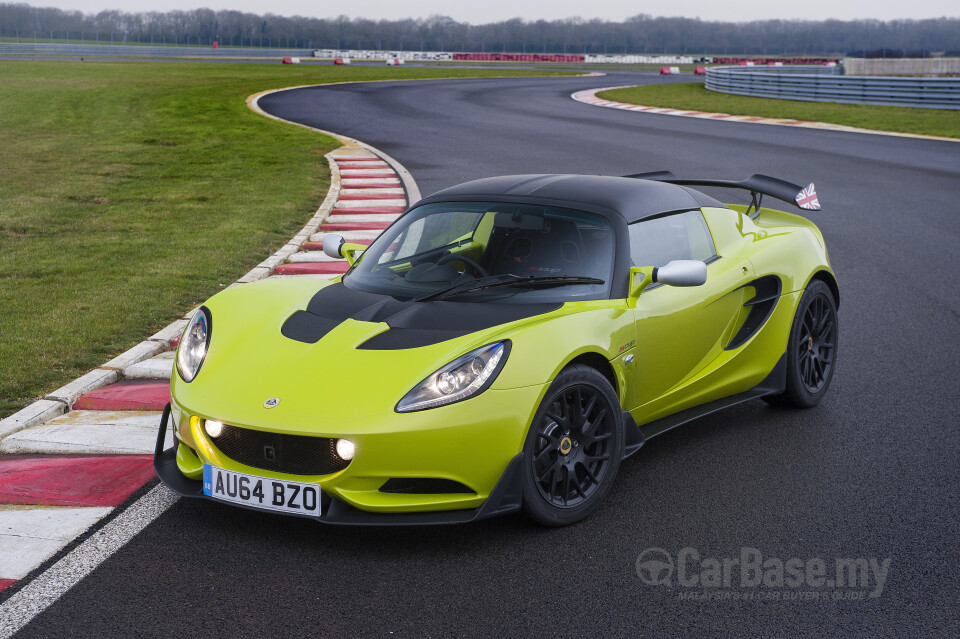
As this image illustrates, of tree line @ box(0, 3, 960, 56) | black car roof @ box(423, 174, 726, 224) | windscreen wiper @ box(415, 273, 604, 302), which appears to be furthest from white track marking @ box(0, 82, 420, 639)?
tree line @ box(0, 3, 960, 56)

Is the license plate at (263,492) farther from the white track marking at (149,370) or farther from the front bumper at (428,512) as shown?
the white track marking at (149,370)

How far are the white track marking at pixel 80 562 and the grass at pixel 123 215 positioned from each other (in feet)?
5.51

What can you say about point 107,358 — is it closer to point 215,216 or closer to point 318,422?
point 318,422

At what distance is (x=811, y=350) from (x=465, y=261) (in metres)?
2.19

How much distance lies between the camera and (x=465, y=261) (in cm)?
480

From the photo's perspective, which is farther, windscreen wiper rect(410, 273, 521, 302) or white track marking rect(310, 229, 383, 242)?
white track marking rect(310, 229, 383, 242)

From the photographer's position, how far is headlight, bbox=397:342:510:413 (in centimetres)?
376

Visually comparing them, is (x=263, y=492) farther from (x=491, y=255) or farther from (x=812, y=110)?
(x=812, y=110)

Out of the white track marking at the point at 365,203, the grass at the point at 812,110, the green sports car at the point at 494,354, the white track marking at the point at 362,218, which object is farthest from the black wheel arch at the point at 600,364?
the grass at the point at 812,110

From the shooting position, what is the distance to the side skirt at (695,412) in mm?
4422

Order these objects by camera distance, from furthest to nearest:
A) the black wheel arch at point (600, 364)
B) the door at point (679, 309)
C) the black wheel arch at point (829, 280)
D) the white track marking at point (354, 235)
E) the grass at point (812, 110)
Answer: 1. the grass at point (812, 110)
2. the white track marking at point (354, 235)
3. the black wheel arch at point (829, 280)
4. the door at point (679, 309)
5. the black wheel arch at point (600, 364)

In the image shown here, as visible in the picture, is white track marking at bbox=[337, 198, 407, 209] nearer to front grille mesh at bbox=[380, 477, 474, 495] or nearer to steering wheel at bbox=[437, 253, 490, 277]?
steering wheel at bbox=[437, 253, 490, 277]

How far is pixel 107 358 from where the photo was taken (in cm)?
641

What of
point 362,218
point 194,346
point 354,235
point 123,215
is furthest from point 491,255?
point 123,215
